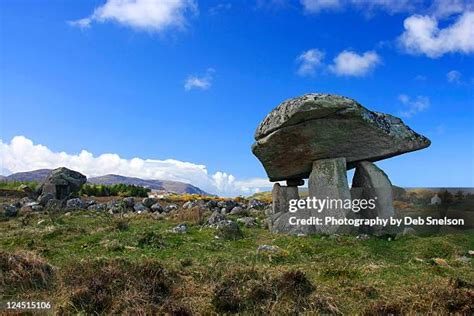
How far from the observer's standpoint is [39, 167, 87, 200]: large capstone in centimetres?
3509

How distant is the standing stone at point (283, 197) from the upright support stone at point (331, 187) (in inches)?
72.1

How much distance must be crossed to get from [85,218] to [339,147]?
1294 centimetres

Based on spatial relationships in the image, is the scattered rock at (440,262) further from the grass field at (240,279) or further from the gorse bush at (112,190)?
the gorse bush at (112,190)

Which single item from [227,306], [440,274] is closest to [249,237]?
[440,274]

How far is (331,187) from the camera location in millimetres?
16359

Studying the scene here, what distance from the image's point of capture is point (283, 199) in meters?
18.7

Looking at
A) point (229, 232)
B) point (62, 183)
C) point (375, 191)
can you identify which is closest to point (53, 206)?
point (62, 183)

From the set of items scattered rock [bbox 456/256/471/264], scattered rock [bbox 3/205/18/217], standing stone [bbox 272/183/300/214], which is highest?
standing stone [bbox 272/183/300/214]

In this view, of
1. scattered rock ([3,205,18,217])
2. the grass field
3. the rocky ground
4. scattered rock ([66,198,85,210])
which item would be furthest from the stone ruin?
scattered rock ([66,198,85,210])

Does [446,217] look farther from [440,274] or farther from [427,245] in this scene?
[440,274]

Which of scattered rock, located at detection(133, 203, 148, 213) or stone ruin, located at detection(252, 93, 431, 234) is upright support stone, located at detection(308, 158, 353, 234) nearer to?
stone ruin, located at detection(252, 93, 431, 234)

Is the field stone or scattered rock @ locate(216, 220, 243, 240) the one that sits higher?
the field stone

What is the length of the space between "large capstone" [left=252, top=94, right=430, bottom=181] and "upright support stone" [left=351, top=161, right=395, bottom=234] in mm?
477

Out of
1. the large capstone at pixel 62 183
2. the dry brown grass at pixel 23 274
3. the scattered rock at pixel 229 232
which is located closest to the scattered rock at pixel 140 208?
the large capstone at pixel 62 183
